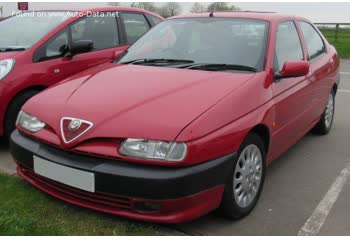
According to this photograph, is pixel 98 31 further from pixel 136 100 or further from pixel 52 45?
pixel 136 100

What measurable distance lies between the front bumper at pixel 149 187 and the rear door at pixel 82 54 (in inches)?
72.7

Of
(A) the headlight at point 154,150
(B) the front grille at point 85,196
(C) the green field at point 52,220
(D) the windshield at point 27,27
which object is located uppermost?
(D) the windshield at point 27,27

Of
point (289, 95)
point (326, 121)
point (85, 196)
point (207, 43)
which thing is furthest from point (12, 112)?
point (326, 121)

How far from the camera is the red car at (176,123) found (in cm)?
268

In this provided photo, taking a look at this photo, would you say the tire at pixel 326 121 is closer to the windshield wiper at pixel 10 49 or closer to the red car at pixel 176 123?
the red car at pixel 176 123

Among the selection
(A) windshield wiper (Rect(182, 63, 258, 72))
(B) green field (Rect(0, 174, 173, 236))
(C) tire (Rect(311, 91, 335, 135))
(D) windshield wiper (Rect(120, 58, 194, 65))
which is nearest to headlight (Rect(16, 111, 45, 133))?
(B) green field (Rect(0, 174, 173, 236))

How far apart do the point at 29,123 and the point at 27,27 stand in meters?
2.41

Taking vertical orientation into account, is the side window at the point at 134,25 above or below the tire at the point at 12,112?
above

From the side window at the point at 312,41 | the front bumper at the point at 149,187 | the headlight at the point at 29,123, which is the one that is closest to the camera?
the front bumper at the point at 149,187

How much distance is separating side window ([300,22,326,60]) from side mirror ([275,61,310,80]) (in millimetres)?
1085

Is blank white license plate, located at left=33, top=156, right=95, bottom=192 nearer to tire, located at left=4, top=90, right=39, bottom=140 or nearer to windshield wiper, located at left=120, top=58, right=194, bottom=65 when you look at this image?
windshield wiper, located at left=120, top=58, right=194, bottom=65

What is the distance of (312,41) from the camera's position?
490 centimetres

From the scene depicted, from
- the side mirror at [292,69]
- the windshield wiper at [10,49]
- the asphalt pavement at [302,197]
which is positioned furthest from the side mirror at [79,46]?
the side mirror at [292,69]
